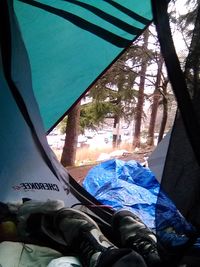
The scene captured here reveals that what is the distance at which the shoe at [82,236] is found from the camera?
1157 mm

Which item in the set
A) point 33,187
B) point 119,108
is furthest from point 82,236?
point 119,108

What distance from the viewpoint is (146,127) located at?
12578 mm

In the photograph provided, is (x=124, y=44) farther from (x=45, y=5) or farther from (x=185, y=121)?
(x=185, y=121)

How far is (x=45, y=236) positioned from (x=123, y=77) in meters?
7.85

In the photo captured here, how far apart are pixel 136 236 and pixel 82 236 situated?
0.18 meters

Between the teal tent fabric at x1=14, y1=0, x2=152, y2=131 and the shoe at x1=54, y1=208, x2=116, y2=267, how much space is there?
0.95 meters

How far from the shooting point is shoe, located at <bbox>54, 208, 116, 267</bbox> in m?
1.16

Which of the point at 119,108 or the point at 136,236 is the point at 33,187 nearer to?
the point at 136,236

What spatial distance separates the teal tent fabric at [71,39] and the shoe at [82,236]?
3.11ft

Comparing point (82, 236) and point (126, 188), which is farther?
point (126, 188)

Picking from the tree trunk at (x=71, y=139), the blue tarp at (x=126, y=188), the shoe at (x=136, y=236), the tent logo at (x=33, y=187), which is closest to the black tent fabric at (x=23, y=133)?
the tent logo at (x=33, y=187)

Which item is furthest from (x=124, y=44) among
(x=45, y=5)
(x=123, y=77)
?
(x=123, y=77)

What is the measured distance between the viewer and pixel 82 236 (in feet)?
4.13

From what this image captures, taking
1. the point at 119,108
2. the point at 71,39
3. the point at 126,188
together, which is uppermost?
the point at 119,108
